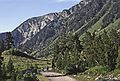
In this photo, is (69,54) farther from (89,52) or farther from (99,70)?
(99,70)

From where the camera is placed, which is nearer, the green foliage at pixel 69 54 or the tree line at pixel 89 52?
the tree line at pixel 89 52

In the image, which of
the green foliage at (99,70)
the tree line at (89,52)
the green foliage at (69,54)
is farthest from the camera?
the green foliage at (69,54)

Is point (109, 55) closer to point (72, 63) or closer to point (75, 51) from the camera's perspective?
point (72, 63)

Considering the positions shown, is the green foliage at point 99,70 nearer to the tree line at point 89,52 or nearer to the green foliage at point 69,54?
the tree line at point 89,52

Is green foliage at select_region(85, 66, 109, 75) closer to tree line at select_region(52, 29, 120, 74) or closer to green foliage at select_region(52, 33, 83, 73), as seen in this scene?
tree line at select_region(52, 29, 120, 74)

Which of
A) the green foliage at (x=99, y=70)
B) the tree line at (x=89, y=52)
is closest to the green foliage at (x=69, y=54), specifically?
the tree line at (x=89, y=52)

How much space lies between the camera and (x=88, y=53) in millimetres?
134625

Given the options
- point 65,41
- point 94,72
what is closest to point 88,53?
point 94,72

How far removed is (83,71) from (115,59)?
68.4 feet

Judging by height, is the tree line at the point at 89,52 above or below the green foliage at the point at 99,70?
above

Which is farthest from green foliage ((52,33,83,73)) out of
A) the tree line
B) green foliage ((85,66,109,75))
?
green foliage ((85,66,109,75))

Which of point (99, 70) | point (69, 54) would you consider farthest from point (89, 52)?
point (99, 70)

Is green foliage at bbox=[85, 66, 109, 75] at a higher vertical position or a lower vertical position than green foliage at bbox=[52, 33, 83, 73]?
lower

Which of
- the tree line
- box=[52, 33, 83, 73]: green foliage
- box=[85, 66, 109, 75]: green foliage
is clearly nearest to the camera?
box=[85, 66, 109, 75]: green foliage
